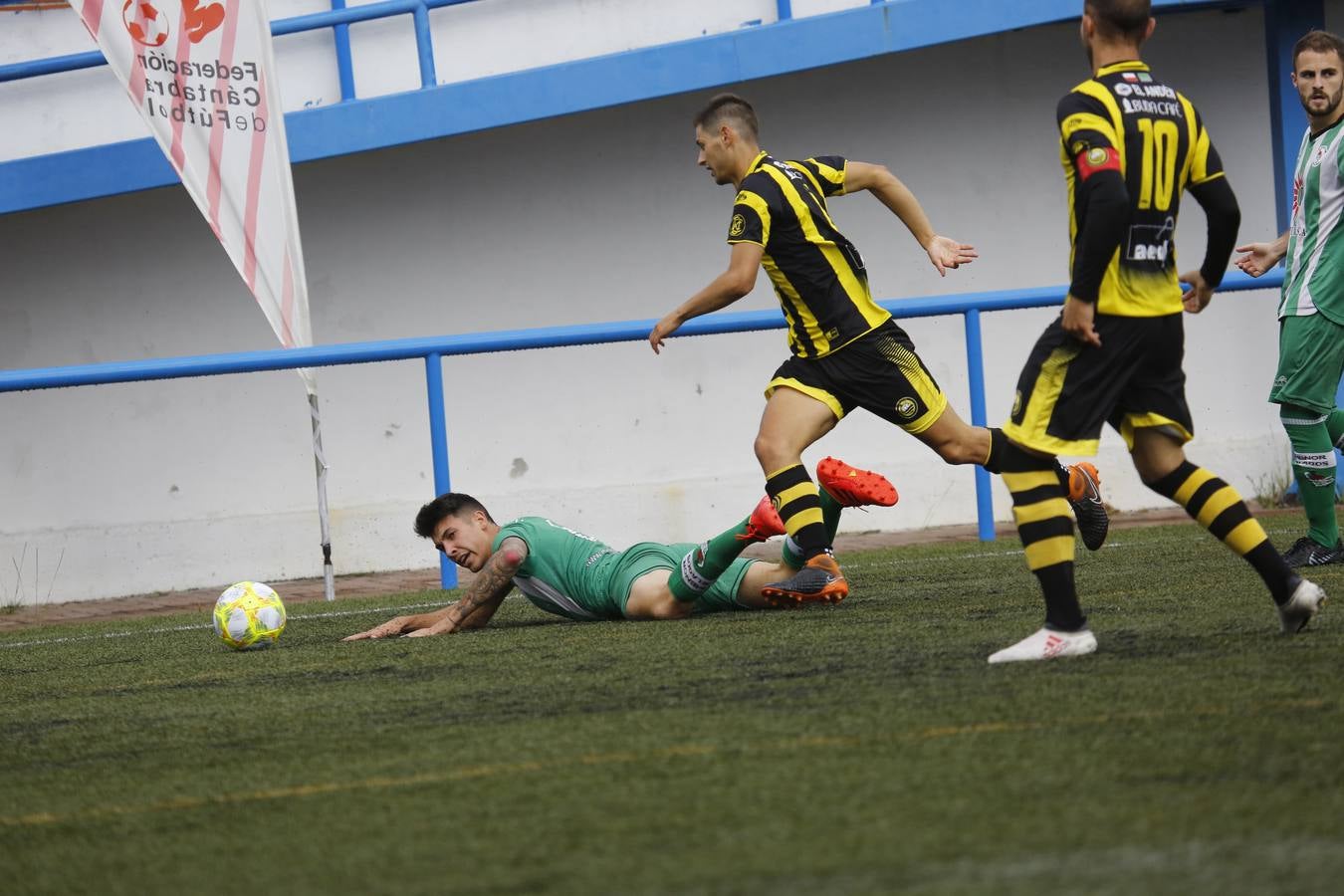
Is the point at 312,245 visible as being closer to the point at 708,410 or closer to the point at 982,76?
the point at 708,410

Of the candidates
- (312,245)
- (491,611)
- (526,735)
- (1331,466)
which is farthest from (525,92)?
(526,735)

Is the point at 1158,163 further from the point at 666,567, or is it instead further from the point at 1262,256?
the point at 666,567

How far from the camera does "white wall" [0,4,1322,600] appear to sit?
10148 mm

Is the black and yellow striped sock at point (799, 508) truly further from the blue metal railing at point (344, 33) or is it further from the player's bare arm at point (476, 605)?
the blue metal railing at point (344, 33)

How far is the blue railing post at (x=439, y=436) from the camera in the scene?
7879mm

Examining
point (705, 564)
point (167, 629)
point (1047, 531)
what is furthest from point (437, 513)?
point (1047, 531)

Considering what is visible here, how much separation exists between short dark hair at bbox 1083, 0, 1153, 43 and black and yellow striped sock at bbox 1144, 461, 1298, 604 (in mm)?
1088

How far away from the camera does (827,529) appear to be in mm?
6328

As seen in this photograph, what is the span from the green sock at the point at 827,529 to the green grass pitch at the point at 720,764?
1.75 ft

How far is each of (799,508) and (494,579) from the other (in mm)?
1085

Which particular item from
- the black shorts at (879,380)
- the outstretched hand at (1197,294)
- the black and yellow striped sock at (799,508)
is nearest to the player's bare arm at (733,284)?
the black shorts at (879,380)

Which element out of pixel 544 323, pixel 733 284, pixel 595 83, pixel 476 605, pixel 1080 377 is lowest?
pixel 476 605

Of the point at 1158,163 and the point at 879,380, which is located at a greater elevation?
the point at 1158,163

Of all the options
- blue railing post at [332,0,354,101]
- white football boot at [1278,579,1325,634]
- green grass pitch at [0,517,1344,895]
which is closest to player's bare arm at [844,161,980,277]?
green grass pitch at [0,517,1344,895]
